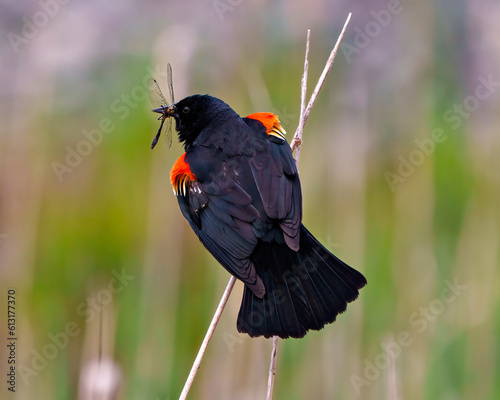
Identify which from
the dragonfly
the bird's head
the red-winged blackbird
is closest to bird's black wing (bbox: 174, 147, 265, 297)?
the red-winged blackbird

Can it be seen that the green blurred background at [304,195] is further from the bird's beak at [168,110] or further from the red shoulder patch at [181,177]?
the red shoulder patch at [181,177]

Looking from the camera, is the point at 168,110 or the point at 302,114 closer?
the point at 302,114

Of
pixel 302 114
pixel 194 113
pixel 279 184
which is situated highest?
pixel 194 113

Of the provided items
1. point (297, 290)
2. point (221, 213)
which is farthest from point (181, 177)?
point (297, 290)

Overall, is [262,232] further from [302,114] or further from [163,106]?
[163,106]

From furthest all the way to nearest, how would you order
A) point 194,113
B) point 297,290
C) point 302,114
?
point 194,113 → point 302,114 → point 297,290

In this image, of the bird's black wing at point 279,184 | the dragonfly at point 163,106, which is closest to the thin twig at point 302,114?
the bird's black wing at point 279,184

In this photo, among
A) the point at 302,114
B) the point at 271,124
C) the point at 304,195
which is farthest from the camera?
the point at 304,195

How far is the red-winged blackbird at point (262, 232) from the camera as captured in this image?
192cm

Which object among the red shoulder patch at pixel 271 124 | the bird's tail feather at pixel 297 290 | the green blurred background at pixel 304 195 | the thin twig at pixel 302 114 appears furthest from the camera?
the green blurred background at pixel 304 195

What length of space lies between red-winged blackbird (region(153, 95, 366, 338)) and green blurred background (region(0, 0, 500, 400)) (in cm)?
48

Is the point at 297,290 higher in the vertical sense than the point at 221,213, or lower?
lower

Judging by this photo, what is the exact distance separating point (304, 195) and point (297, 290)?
2.39 ft

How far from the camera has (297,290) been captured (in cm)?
197
